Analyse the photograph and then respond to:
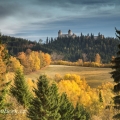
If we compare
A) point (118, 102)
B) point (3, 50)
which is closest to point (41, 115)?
point (3, 50)

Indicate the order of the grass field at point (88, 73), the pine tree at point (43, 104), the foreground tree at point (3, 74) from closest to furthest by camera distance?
the foreground tree at point (3, 74), the pine tree at point (43, 104), the grass field at point (88, 73)

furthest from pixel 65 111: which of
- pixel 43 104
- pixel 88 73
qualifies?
pixel 88 73

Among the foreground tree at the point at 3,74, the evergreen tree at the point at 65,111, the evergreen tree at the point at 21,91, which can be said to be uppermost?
the foreground tree at the point at 3,74

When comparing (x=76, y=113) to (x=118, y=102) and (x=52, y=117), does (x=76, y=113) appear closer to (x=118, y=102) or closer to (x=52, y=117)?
A: (x=52, y=117)

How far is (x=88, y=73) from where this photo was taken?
15062 centimetres

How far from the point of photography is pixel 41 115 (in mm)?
28391

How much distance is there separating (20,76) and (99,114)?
1678 inches

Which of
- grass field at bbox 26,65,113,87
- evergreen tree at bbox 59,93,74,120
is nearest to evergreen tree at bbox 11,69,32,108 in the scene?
evergreen tree at bbox 59,93,74,120

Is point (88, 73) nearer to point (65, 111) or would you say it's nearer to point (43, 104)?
point (65, 111)

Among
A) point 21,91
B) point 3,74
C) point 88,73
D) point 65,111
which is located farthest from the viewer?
point 88,73

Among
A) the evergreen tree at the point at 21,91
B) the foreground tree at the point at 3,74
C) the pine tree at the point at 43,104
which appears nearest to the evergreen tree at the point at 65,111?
the pine tree at the point at 43,104

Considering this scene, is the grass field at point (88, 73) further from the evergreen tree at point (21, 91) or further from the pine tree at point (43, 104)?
the pine tree at point (43, 104)

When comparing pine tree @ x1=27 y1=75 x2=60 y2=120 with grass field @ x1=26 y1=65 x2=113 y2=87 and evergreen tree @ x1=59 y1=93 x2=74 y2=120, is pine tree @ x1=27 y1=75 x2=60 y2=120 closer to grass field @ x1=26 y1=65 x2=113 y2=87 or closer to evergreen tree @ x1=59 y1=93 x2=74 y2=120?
evergreen tree @ x1=59 y1=93 x2=74 y2=120

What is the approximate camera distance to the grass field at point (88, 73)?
5245 inches
